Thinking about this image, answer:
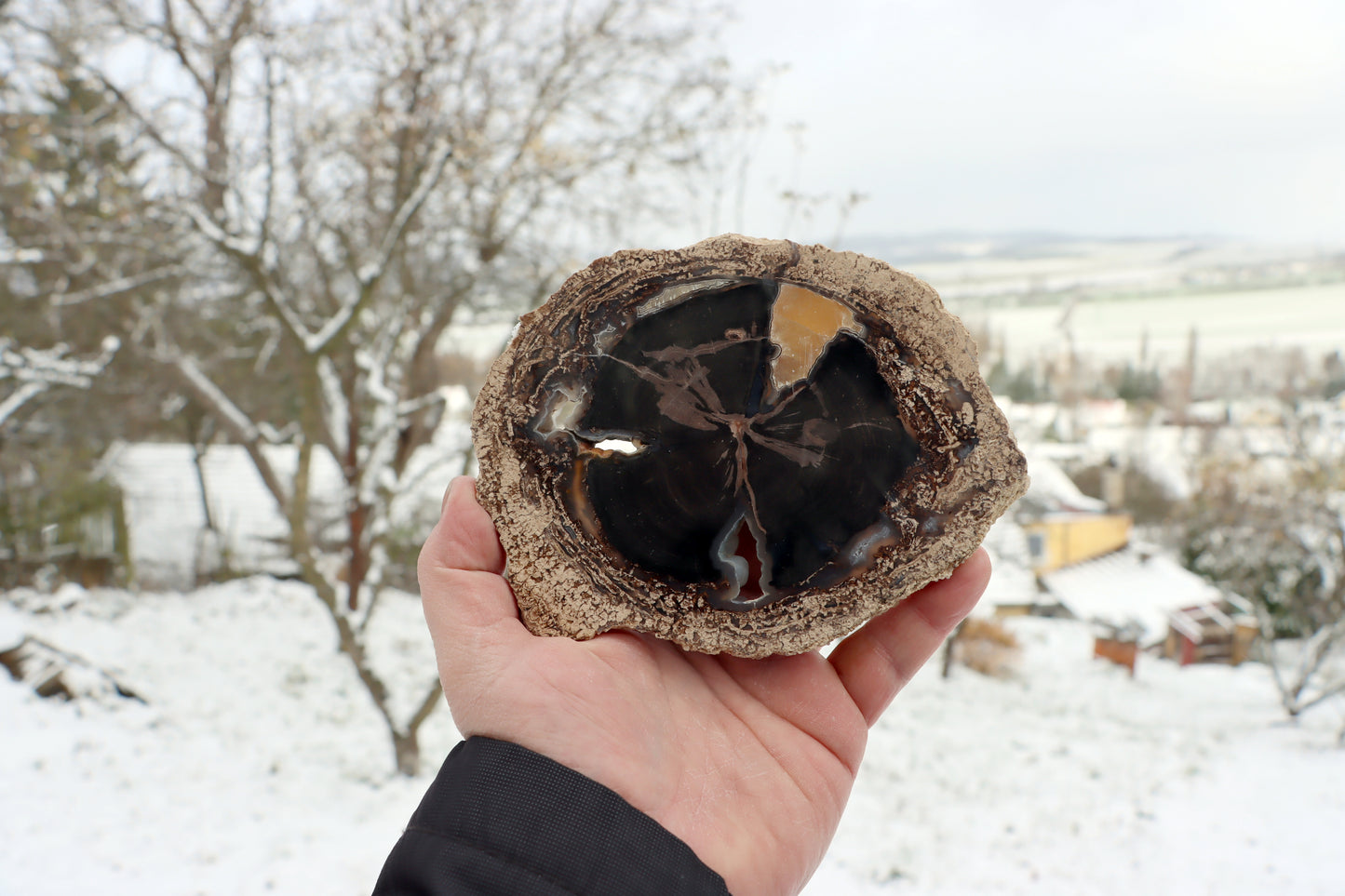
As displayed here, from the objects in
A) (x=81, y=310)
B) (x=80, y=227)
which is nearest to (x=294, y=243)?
(x=80, y=227)

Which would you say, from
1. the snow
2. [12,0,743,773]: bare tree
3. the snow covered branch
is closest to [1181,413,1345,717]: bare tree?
[12,0,743,773]: bare tree

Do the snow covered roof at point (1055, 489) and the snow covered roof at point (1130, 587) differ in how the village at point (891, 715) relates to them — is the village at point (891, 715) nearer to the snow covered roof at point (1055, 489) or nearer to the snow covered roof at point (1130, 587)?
the snow covered roof at point (1055, 489)

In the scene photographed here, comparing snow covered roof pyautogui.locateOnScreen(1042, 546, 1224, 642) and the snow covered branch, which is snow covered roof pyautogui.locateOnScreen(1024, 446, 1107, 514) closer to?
snow covered roof pyautogui.locateOnScreen(1042, 546, 1224, 642)

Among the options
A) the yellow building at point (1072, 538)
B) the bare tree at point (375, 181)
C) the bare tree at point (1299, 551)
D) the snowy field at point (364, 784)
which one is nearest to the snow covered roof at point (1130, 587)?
the yellow building at point (1072, 538)

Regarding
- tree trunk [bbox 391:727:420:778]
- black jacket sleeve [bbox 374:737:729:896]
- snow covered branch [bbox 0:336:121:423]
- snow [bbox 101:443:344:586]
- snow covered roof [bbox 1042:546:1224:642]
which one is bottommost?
snow covered roof [bbox 1042:546:1224:642]

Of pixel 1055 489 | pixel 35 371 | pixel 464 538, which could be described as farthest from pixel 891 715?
pixel 1055 489

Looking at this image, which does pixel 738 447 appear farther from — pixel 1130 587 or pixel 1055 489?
pixel 1130 587

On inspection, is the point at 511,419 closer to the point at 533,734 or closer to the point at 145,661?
the point at 533,734
